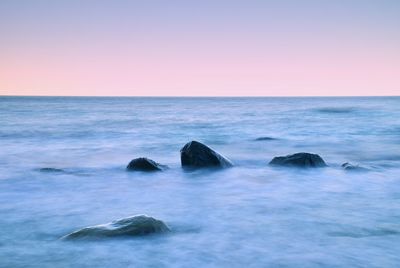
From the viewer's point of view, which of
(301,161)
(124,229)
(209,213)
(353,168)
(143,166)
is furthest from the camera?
(353,168)

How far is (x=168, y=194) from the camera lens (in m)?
6.95

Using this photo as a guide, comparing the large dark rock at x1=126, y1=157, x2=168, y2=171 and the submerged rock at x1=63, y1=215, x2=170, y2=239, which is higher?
the submerged rock at x1=63, y1=215, x2=170, y2=239

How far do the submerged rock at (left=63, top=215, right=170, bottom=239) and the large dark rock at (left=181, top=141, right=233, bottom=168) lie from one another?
4195 millimetres

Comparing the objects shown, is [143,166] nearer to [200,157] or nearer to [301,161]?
[200,157]

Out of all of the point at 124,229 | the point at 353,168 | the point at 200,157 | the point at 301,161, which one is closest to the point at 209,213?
the point at 124,229

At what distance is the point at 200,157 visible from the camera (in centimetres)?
908

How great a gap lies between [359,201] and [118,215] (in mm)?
3401

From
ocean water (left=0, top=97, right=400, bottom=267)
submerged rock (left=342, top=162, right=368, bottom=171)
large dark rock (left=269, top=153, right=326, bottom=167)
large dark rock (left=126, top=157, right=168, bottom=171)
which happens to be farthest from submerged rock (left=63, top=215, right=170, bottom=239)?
submerged rock (left=342, top=162, right=368, bottom=171)

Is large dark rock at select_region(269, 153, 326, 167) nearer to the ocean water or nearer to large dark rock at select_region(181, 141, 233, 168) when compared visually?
the ocean water

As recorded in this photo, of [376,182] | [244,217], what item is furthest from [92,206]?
[376,182]

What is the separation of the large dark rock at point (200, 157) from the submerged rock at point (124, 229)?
13.8 ft

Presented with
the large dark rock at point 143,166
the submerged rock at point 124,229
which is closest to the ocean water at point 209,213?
the submerged rock at point 124,229

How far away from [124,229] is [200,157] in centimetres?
465

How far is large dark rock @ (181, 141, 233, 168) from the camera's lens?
8945 mm
